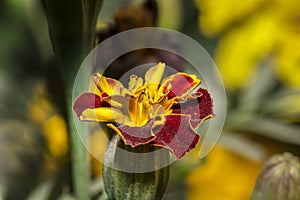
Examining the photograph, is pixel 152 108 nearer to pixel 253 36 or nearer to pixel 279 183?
pixel 279 183

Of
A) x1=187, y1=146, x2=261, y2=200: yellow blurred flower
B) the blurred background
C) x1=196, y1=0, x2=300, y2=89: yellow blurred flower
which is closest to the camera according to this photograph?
the blurred background

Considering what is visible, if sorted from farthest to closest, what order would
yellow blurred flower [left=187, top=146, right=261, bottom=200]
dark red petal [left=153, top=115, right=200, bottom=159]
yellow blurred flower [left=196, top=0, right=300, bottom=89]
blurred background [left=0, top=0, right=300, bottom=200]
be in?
yellow blurred flower [left=196, top=0, right=300, bottom=89] < yellow blurred flower [left=187, top=146, right=261, bottom=200] < blurred background [left=0, top=0, right=300, bottom=200] < dark red petal [left=153, top=115, right=200, bottom=159]

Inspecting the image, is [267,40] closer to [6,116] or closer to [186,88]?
[6,116]

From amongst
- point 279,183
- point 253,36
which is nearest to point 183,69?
point 279,183

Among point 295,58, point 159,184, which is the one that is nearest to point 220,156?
point 295,58

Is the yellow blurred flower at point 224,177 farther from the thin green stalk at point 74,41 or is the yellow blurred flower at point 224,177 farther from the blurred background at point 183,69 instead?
the thin green stalk at point 74,41

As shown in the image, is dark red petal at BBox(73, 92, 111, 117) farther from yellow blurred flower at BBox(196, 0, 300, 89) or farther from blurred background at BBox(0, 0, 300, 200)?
yellow blurred flower at BBox(196, 0, 300, 89)

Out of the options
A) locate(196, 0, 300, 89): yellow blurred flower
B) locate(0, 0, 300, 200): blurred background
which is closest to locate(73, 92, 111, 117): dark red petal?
locate(0, 0, 300, 200): blurred background
